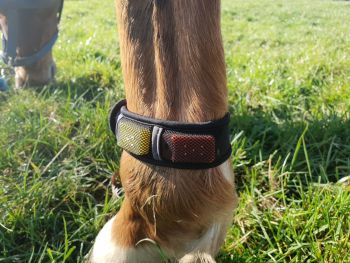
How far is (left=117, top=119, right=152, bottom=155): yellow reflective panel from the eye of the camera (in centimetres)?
97

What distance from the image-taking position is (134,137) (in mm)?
992

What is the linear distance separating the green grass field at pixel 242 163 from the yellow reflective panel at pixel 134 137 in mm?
521

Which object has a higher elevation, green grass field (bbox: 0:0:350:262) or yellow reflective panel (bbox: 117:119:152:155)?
yellow reflective panel (bbox: 117:119:152:155)

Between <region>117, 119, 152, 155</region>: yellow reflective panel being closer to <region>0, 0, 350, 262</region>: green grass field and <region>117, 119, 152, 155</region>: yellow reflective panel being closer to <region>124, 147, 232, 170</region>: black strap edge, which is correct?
<region>124, 147, 232, 170</region>: black strap edge

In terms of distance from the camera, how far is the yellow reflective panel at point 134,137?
973mm

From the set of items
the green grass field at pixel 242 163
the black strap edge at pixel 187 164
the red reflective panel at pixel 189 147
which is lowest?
the green grass field at pixel 242 163

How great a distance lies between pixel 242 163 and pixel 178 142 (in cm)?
95

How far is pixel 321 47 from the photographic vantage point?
12.6 feet

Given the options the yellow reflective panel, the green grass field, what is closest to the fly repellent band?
the yellow reflective panel

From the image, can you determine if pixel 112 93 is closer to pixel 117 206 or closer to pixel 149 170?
pixel 117 206

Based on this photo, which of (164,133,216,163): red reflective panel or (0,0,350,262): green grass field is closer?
(164,133,216,163): red reflective panel

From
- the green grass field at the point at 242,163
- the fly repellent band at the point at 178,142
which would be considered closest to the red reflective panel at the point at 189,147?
the fly repellent band at the point at 178,142

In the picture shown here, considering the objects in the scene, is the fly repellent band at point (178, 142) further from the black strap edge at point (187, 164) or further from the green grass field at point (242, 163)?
the green grass field at point (242, 163)

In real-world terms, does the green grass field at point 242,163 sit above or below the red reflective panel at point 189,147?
→ below
